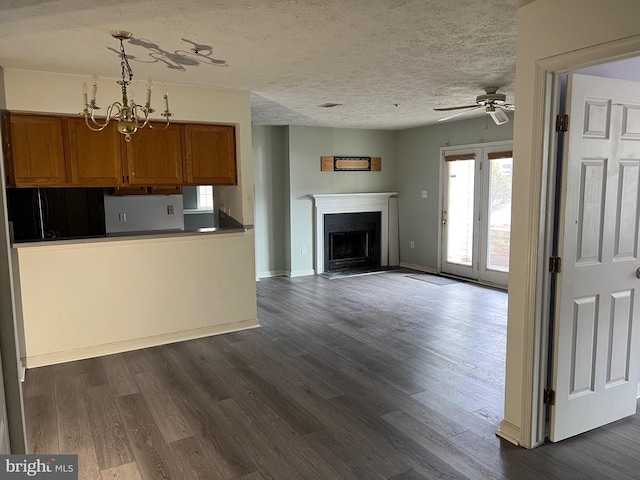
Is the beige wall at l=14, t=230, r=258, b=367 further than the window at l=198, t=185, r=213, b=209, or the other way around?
the window at l=198, t=185, r=213, b=209

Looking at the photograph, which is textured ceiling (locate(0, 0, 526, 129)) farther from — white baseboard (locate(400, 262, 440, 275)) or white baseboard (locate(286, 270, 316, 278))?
white baseboard (locate(400, 262, 440, 275))

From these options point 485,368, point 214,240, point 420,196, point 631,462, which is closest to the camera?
point 631,462

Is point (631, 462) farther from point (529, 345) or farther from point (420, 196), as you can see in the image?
point (420, 196)

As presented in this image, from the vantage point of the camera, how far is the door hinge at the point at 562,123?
2373mm

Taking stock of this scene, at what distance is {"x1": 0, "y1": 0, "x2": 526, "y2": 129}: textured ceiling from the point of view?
243 cm

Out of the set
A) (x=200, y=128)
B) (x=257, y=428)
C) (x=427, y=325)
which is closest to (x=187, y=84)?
(x=200, y=128)

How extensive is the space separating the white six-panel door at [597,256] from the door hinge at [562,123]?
2cm

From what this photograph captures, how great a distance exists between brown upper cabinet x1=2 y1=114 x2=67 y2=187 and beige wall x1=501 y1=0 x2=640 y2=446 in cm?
359

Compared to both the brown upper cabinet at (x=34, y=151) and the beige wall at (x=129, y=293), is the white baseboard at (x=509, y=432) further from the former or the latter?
the brown upper cabinet at (x=34, y=151)

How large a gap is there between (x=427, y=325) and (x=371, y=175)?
3941mm

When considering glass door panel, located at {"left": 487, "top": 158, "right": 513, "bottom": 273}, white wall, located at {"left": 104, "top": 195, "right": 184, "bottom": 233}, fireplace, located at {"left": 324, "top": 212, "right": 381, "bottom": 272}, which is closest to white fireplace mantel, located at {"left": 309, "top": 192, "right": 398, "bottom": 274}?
fireplace, located at {"left": 324, "top": 212, "right": 381, "bottom": 272}

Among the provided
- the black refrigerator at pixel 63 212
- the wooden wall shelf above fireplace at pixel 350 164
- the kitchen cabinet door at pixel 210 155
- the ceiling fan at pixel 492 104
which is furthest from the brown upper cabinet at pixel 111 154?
the wooden wall shelf above fireplace at pixel 350 164

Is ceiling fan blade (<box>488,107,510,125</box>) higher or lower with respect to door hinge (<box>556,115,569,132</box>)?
higher

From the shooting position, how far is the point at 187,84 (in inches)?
165
